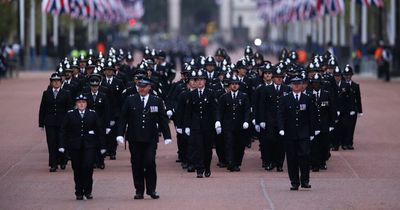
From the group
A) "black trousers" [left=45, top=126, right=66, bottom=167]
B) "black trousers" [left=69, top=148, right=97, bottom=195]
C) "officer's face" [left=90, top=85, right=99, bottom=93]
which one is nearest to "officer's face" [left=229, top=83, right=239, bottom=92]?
"officer's face" [left=90, top=85, right=99, bottom=93]

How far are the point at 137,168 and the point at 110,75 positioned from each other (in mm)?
7169

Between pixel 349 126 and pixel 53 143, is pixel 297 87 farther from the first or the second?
pixel 349 126

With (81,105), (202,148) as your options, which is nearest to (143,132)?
(81,105)

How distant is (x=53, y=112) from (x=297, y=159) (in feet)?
16.3

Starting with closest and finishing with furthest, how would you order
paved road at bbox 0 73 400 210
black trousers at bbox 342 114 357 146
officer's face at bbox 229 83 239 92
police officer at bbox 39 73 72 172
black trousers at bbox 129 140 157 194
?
paved road at bbox 0 73 400 210
black trousers at bbox 129 140 157 194
police officer at bbox 39 73 72 172
officer's face at bbox 229 83 239 92
black trousers at bbox 342 114 357 146

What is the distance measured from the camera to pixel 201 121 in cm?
2334

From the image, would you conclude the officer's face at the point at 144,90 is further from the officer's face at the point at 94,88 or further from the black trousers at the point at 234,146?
the black trousers at the point at 234,146

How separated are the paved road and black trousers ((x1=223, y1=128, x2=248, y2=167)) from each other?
0.27 meters

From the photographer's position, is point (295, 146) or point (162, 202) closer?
point (162, 202)

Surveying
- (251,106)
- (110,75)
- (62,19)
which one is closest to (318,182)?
(251,106)

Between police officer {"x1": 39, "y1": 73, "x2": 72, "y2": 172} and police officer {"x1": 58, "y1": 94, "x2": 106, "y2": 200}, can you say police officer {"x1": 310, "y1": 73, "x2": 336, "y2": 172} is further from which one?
police officer {"x1": 58, "y1": 94, "x2": 106, "y2": 200}

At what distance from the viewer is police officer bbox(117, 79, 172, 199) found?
1973cm

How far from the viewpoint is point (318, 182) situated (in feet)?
73.4

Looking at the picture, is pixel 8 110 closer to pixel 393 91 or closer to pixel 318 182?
pixel 393 91
